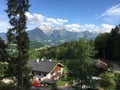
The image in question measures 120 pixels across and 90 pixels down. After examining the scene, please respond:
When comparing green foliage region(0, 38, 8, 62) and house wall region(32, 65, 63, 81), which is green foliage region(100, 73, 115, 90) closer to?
green foliage region(0, 38, 8, 62)

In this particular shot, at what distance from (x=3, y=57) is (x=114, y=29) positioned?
6072 centimetres

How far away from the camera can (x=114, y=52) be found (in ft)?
254

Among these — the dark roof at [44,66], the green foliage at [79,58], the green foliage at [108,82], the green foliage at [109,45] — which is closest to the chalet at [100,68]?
the green foliage at [79,58]

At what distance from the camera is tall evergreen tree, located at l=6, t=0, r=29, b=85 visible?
2495cm

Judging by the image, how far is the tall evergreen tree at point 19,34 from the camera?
25.0m

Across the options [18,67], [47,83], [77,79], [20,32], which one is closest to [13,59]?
[18,67]

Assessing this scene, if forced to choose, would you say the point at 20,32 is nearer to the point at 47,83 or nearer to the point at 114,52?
the point at 47,83

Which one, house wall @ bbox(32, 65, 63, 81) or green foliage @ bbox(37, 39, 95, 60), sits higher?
green foliage @ bbox(37, 39, 95, 60)

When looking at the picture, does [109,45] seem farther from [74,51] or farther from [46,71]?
[46,71]

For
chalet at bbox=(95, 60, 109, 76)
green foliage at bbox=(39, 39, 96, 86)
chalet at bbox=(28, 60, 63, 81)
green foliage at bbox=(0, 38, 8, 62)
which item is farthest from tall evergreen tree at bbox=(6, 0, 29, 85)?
chalet at bbox=(95, 60, 109, 76)

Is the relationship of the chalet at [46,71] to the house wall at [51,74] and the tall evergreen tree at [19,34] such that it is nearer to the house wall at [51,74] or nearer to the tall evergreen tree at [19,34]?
the house wall at [51,74]

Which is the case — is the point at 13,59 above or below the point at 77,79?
above

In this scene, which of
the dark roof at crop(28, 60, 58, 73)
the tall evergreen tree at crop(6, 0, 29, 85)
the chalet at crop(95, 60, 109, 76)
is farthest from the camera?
the chalet at crop(95, 60, 109, 76)

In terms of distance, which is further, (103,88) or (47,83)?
(47,83)
